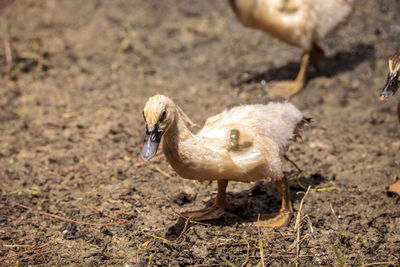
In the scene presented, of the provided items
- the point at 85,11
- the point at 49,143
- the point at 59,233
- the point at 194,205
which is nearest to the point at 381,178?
the point at 194,205

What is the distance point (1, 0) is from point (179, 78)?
345 cm

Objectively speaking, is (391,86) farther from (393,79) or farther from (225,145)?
(225,145)

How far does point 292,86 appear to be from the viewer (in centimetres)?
509

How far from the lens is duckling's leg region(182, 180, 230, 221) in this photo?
309 centimetres

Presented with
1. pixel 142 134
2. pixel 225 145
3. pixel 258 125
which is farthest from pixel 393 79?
pixel 142 134

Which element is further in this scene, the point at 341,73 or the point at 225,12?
the point at 225,12

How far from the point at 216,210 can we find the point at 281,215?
45 centimetres

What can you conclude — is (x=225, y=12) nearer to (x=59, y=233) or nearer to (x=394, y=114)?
(x=394, y=114)

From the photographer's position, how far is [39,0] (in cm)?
692

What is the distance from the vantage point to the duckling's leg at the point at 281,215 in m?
3.07

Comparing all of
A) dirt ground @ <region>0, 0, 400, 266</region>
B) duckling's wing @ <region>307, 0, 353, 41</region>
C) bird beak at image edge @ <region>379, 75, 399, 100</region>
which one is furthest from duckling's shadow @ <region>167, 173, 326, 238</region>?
duckling's wing @ <region>307, 0, 353, 41</region>

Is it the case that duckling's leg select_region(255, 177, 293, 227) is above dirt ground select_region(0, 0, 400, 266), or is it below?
above

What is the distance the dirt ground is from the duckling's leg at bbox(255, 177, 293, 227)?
0.08m

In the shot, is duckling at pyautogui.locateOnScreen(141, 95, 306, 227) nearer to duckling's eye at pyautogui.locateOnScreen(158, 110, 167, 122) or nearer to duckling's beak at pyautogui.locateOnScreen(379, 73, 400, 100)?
duckling's eye at pyautogui.locateOnScreen(158, 110, 167, 122)
